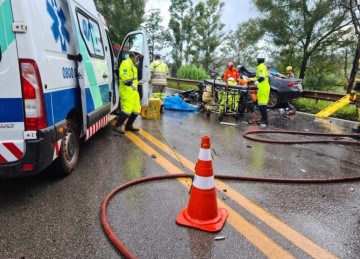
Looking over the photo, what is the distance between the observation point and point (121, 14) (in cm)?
2586

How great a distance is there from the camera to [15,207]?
3086mm

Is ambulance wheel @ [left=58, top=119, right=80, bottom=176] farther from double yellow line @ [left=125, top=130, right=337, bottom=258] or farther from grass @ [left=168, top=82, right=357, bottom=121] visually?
grass @ [left=168, top=82, right=357, bottom=121]

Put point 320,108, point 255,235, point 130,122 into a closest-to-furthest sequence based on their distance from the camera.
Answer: point 255,235, point 130,122, point 320,108

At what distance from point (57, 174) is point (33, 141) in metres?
1.00

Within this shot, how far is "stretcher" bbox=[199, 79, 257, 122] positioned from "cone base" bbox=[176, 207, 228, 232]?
6.02m

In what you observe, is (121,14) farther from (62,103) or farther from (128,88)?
(62,103)

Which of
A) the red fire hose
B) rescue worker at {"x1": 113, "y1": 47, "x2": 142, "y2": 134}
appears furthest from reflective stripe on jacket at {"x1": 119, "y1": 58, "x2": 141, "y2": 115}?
the red fire hose

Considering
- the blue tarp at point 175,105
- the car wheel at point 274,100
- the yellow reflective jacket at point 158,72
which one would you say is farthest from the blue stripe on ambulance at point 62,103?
the car wheel at point 274,100

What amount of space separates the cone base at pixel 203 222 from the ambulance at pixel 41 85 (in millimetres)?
1415

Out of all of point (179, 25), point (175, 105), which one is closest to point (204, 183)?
point (175, 105)

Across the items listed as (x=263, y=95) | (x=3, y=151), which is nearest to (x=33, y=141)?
(x=3, y=151)

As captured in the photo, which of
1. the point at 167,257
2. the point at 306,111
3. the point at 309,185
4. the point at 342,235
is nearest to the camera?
the point at 167,257

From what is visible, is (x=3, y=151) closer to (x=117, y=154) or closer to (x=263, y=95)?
(x=117, y=154)

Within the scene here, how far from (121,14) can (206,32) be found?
14834mm
